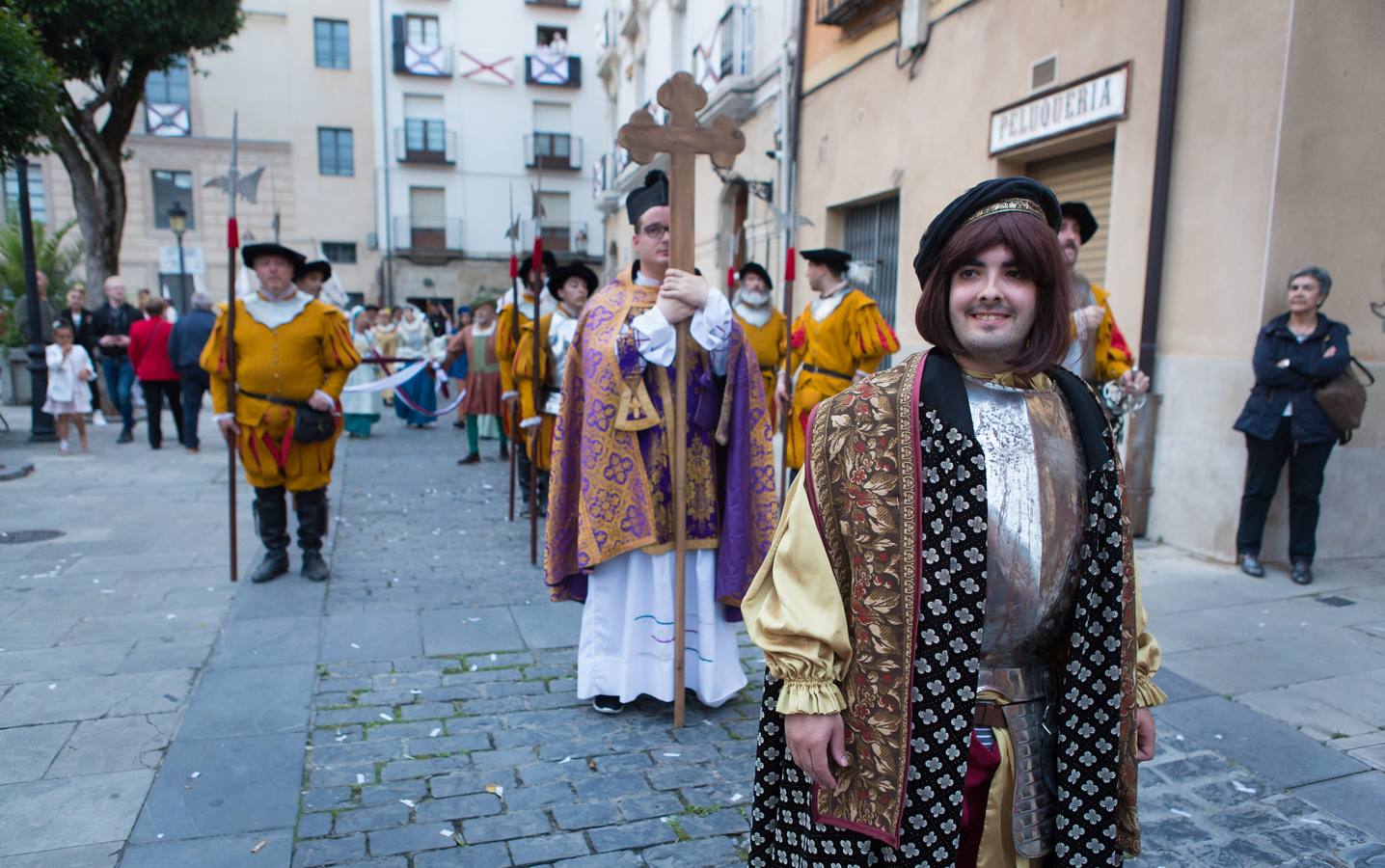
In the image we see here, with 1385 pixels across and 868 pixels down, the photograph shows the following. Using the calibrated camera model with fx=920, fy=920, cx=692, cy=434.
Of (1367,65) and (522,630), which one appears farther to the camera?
(1367,65)

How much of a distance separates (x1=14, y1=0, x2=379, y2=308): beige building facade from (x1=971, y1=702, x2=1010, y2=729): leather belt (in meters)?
32.0

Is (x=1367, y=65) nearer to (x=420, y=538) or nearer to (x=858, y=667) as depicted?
(x=858, y=667)

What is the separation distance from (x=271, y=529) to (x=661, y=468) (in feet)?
10.4

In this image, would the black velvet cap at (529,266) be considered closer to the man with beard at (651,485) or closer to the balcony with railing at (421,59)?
the man with beard at (651,485)

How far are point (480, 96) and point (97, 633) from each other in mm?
32344

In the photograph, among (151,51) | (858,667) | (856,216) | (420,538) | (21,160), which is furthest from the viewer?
(151,51)

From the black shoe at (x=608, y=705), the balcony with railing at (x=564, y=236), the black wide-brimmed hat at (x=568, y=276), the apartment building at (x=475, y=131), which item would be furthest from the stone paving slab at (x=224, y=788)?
the balcony with railing at (x=564, y=236)

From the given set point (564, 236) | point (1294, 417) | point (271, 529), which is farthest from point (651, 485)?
point (564, 236)

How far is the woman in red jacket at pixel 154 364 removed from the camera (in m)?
10.7

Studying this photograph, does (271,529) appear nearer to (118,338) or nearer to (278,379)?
(278,379)

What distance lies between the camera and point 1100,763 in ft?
5.64

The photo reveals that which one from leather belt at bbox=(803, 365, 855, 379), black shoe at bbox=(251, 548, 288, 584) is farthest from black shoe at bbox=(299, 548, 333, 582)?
leather belt at bbox=(803, 365, 855, 379)

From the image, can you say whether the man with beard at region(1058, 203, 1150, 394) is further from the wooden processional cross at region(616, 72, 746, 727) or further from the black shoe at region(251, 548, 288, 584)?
the black shoe at region(251, 548, 288, 584)

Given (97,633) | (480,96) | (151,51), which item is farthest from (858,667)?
(480,96)
